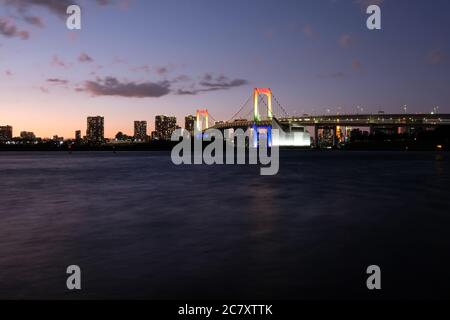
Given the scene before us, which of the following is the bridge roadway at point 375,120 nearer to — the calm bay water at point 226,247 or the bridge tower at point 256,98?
the bridge tower at point 256,98

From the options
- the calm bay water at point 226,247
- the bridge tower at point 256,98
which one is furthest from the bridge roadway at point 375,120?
the calm bay water at point 226,247

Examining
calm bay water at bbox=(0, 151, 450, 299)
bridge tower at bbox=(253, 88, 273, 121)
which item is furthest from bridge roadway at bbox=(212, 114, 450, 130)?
calm bay water at bbox=(0, 151, 450, 299)

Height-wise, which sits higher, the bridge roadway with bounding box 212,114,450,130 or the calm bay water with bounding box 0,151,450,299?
the bridge roadway with bounding box 212,114,450,130

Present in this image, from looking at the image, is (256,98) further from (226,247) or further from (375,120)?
(226,247)

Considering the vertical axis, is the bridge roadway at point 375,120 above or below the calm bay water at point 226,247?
above

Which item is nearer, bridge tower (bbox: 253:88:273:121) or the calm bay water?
the calm bay water

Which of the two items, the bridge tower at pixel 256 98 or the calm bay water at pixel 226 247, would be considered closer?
the calm bay water at pixel 226 247

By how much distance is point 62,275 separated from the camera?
315 inches

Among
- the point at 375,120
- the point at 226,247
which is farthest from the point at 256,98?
the point at 226,247

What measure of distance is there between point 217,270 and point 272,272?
0.96 metres

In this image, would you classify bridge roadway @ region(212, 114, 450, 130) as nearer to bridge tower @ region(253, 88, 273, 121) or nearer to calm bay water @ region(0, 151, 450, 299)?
bridge tower @ region(253, 88, 273, 121)
